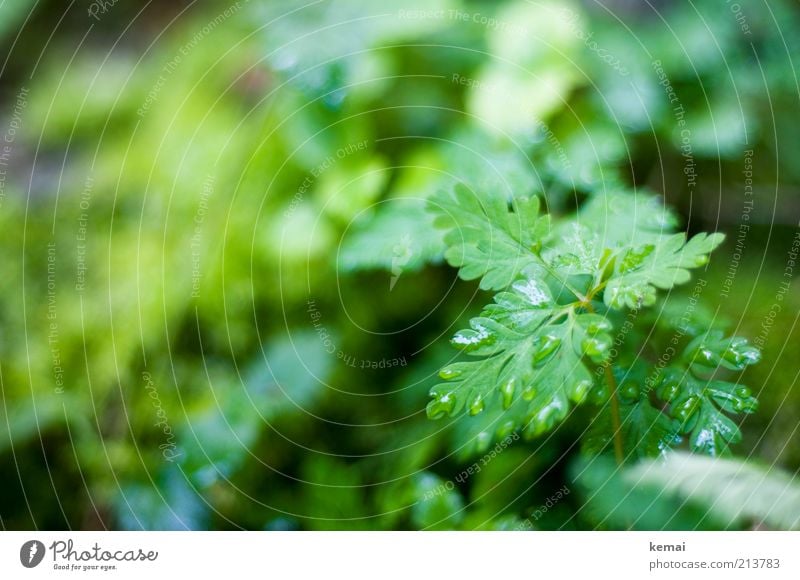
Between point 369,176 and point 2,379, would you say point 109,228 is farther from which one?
point 369,176

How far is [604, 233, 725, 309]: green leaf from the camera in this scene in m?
0.64

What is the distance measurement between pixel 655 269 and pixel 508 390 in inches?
7.0

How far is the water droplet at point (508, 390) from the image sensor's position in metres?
0.62

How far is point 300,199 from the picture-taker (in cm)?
79

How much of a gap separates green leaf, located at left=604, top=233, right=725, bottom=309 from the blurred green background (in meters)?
0.12

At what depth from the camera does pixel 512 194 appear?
0.72 meters

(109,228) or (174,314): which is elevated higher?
(109,228)

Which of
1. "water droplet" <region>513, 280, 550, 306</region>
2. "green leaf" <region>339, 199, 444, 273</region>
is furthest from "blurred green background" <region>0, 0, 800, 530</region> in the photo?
"water droplet" <region>513, 280, 550, 306</region>

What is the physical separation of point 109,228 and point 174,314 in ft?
0.40

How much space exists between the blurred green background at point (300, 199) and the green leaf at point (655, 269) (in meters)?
0.12

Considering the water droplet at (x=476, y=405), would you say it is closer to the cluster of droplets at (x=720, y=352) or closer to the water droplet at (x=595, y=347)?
the water droplet at (x=595, y=347)

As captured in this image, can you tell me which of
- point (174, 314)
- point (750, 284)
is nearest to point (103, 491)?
point (174, 314)

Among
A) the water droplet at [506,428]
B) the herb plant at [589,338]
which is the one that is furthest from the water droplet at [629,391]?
the water droplet at [506,428]
